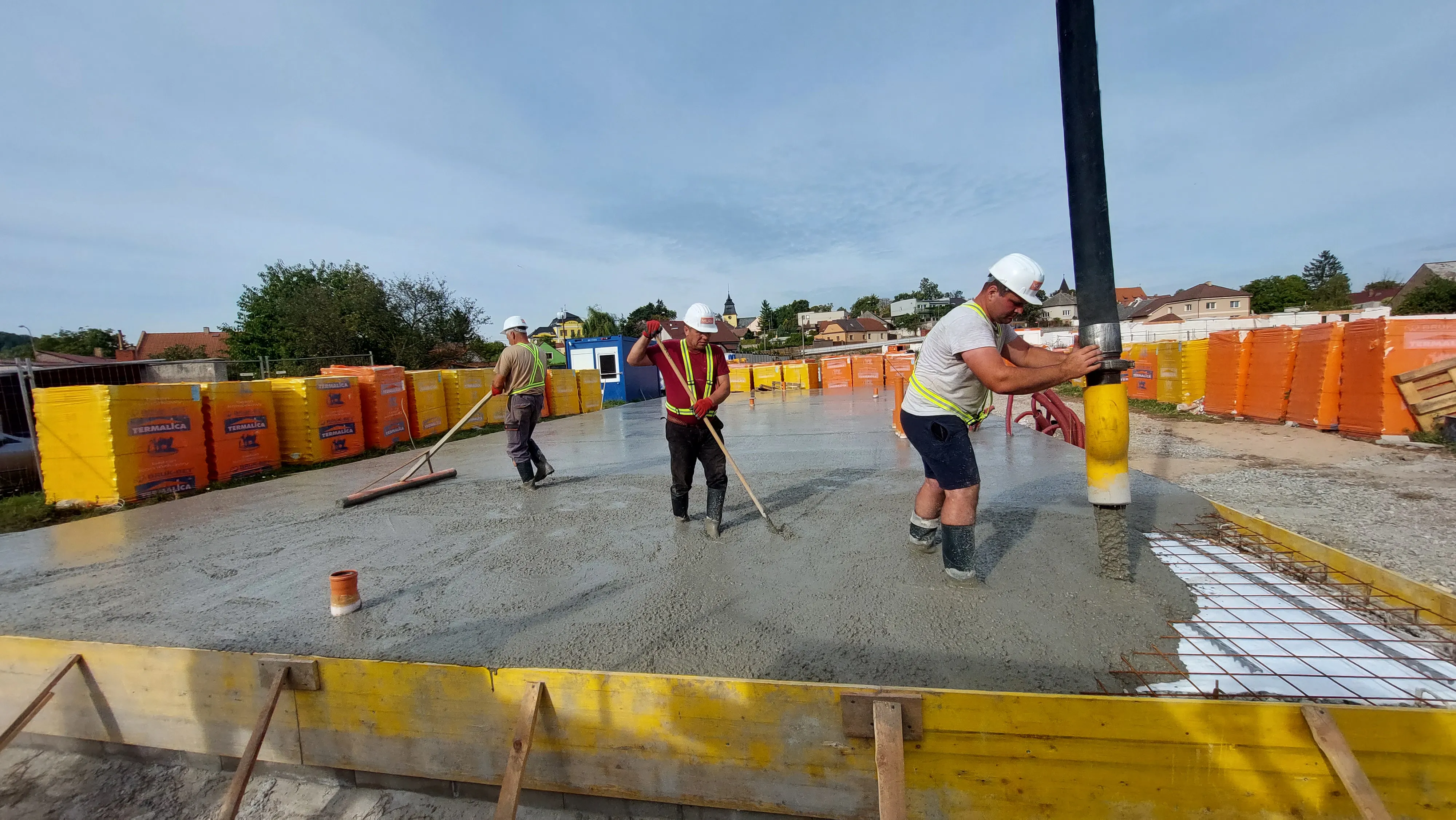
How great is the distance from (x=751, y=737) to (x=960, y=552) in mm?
1688

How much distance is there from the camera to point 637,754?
2084 mm

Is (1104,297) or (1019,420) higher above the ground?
(1104,297)

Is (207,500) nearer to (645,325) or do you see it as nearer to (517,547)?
(517,547)

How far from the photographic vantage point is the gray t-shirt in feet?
10.0

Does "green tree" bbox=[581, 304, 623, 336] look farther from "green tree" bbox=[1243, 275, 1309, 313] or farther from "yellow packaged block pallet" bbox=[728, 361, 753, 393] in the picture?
"green tree" bbox=[1243, 275, 1309, 313]

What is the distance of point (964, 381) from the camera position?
3.19 meters

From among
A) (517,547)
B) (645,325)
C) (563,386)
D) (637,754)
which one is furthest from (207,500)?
(563,386)

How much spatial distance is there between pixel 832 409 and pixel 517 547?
1095 cm

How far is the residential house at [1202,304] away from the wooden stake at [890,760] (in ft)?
271

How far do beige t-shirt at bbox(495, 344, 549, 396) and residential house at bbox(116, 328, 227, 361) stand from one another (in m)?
57.4

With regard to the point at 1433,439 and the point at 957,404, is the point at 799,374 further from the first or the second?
the point at 957,404

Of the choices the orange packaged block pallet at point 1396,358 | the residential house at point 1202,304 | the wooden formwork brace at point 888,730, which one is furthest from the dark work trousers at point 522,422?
the residential house at point 1202,304

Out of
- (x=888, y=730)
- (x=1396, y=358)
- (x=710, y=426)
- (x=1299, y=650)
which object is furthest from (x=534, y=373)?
(x=1396, y=358)

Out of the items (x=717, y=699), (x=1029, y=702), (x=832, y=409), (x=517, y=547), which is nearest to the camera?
(x=1029, y=702)
